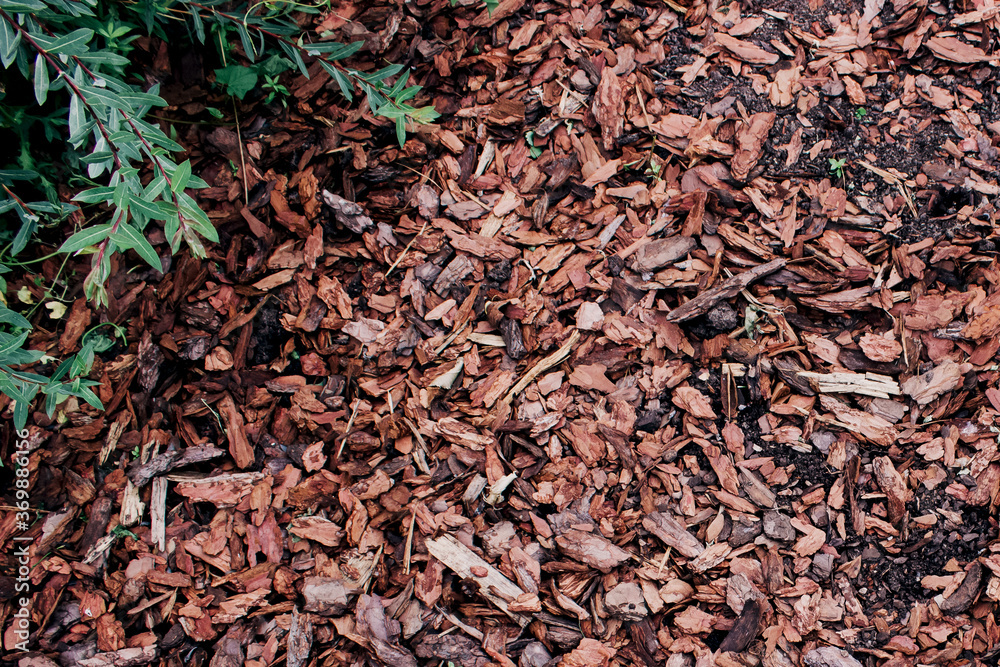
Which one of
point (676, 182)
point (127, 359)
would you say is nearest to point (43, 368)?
point (127, 359)

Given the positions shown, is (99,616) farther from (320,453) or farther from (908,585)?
(908,585)

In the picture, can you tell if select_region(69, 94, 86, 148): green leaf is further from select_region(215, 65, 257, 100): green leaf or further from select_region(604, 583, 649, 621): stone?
select_region(604, 583, 649, 621): stone

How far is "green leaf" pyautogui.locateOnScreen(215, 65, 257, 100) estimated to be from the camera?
94.9 inches

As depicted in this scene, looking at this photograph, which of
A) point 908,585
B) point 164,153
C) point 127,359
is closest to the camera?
point 164,153

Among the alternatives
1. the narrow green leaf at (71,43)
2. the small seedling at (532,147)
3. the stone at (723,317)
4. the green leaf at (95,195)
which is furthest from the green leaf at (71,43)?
the stone at (723,317)

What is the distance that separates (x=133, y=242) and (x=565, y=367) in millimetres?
1547

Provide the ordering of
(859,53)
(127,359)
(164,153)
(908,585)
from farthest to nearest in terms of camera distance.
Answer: (859,53)
(127,359)
(908,585)
(164,153)

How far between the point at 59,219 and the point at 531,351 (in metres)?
1.84

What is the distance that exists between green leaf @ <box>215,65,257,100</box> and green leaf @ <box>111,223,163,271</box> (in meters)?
0.98

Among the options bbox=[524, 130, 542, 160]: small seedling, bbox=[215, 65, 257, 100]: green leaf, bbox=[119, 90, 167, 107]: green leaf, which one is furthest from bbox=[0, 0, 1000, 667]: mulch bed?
bbox=[119, 90, 167, 107]: green leaf

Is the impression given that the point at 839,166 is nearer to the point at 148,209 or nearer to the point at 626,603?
the point at 626,603

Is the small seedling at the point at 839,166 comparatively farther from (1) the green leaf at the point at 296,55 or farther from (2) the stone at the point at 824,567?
(1) the green leaf at the point at 296,55

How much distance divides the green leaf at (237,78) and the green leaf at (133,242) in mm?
981

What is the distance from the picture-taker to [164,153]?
6.80 feet
